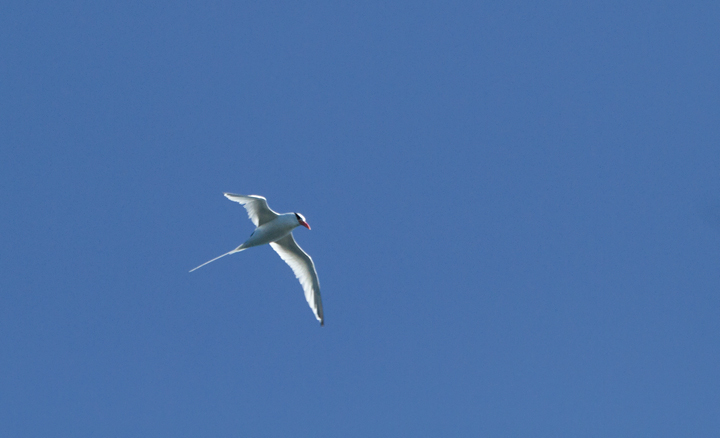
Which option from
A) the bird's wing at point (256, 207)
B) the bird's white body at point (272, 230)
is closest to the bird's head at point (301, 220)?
the bird's white body at point (272, 230)

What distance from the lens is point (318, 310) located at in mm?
25500

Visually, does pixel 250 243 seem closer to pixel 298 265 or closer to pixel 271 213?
pixel 271 213

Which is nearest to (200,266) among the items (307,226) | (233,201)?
(233,201)

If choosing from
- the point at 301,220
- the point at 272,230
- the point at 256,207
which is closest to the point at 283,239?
the point at 301,220

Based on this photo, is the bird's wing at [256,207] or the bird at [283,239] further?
the bird at [283,239]

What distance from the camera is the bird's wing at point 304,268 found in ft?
84.0

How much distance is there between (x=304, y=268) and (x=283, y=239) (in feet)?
4.99

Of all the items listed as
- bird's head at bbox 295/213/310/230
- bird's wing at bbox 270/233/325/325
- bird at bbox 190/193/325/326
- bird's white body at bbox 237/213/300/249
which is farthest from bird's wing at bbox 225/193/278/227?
bird's wing at bbox 270/233/325/325

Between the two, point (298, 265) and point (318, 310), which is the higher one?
point (298, 265)

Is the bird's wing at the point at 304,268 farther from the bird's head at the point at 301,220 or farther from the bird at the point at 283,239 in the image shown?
the bird's head at the point at 301,220

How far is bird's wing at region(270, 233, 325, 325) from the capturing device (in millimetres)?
25609

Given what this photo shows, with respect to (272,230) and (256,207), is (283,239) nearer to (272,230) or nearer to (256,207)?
(272,230)

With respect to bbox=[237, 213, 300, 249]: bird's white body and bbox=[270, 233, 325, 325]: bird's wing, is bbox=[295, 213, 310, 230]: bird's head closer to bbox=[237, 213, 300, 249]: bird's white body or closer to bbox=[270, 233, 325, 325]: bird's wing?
bbox=[237, 213, 300, 249]: bird's white body

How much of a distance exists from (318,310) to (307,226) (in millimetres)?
3709
